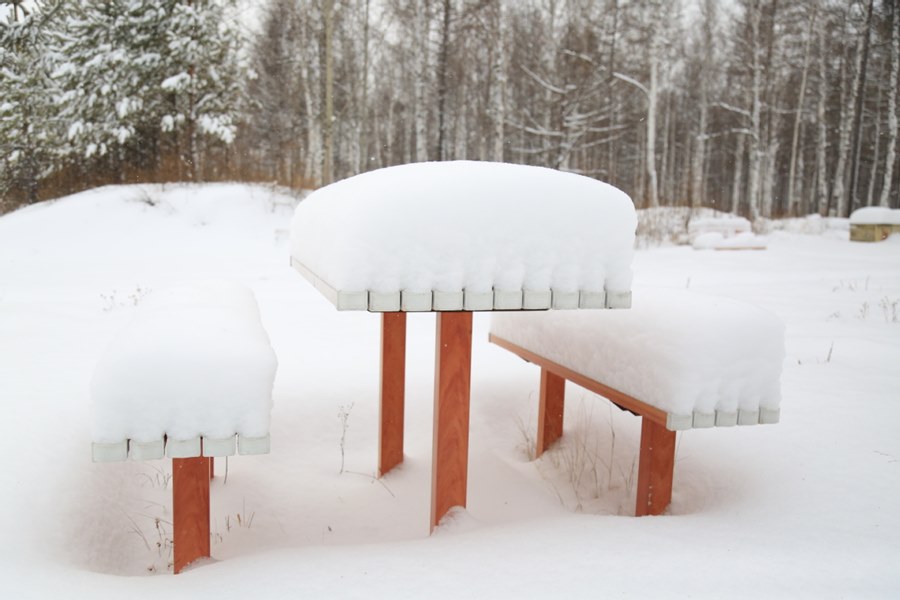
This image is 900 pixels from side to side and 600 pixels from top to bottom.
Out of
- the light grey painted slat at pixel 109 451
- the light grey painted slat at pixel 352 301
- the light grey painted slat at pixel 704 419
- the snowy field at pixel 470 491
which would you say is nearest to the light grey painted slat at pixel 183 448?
the light grey painted slat at pixel 109 451

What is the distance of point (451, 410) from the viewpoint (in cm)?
245

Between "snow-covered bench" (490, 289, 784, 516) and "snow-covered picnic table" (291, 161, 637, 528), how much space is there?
41 cm

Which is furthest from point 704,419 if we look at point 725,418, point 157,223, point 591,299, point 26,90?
point 26,90

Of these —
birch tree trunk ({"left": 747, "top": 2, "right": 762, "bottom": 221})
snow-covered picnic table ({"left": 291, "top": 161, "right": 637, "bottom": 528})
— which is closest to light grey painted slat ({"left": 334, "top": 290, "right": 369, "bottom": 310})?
snow-covered picnic table ({"left": 291, "top": 161, "right": 637, "bottom": 528})

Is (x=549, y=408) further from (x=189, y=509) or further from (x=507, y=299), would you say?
(x=189, y=509)

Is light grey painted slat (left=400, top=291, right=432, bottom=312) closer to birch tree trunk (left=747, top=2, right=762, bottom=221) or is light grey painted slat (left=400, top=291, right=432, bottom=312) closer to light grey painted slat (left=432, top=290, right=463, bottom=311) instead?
light grey painted slat (left=432, top=290, right=463, bottom=311)

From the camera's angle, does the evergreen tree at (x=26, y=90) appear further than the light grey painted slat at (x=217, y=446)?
Yes

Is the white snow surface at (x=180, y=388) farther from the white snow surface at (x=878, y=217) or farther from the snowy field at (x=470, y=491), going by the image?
the white snow surface at (x=878, y=217)

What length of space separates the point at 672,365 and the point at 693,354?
0.09 metres

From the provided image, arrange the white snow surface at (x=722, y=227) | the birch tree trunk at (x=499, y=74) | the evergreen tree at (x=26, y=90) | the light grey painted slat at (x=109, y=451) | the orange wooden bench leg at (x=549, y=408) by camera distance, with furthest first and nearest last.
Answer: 1. the evergreen tree at (x=26, y=90)
2. the birch tree trunk at (x=499, y=74)
3. the white snow surface at (x=722, y=227)
4. the orange wooden bench leg at (x=549, y=408)
5. the light grey painted slat at (x=109, y=451)

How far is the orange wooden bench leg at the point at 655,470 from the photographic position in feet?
8.64

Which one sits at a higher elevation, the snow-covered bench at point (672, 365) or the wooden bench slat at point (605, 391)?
the snow-covered bench at point (672, 365)

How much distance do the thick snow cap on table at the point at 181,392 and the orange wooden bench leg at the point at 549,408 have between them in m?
1.94

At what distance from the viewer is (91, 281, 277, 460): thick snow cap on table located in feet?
6.09
